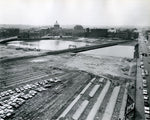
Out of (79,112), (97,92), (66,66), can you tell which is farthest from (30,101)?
(66,66)

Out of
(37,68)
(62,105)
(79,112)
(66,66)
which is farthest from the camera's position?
(66,66)

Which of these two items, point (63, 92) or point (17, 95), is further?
point (63, 92)

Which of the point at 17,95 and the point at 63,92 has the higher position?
the point at 17,95

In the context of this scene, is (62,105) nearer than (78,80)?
Yes

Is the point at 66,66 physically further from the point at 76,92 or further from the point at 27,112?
the point at 27,112
